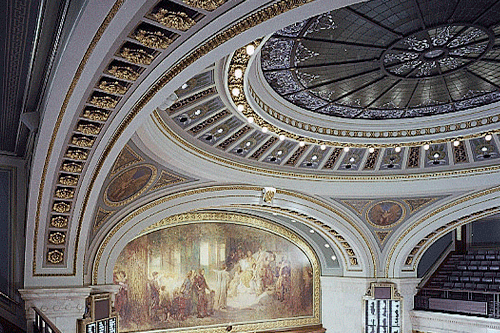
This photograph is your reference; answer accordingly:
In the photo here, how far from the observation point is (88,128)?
23.5ft

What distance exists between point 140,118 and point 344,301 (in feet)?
46.0

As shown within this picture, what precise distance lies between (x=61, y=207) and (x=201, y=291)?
9.50 m

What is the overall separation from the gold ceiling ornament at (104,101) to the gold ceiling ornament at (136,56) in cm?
112

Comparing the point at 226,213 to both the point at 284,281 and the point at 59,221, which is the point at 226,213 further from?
the point at 59,221

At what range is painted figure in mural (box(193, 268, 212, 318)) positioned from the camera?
58.0ft

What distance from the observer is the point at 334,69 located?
32.4 ft

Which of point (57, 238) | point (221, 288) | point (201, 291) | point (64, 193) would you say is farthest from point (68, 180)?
point (221, 288)

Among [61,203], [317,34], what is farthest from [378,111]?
Answer: [61,203]

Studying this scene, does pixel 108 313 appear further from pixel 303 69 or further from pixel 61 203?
pixel 303 69

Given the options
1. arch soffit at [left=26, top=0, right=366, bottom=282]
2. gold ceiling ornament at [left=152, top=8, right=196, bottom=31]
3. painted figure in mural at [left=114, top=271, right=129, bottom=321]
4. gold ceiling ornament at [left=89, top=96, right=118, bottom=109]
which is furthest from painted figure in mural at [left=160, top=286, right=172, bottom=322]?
gold ceiling ornament at [left=152, top=8, right=196, bottom=31]

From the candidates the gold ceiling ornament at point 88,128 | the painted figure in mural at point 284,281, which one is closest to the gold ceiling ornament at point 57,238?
the gold ceiling ornament at point 88,128

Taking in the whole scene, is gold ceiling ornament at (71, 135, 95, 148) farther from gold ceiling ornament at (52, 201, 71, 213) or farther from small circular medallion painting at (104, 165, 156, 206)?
small circular medallion painting at (104, 165, 156, 206)

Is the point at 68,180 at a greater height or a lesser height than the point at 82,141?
lesser

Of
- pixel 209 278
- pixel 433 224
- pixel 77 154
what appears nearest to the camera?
pixel 77 154
